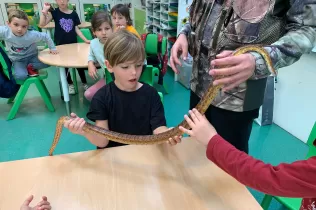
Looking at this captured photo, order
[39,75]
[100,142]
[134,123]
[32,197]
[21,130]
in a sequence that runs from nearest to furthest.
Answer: [32,197] → [100,142] → [134,123] → [21,130] → [39,75]

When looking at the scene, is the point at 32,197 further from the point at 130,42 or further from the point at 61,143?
the point at 61,143

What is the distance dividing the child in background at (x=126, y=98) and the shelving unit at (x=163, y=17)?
3.38 metres

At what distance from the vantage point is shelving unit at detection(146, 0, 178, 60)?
4746 millimetres

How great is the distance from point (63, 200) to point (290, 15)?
3.75 feet

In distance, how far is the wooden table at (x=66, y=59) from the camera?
9.46ft

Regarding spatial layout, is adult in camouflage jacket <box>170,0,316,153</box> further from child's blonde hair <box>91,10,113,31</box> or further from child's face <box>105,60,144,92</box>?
child's blonde hair <box>91,10,113,31</box>

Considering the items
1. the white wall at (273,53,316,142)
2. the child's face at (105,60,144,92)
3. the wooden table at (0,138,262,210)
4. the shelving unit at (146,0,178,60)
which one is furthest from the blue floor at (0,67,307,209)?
the shelving unit at (146,0,178,60)

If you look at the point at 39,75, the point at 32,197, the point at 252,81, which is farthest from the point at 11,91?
the point at 252,81

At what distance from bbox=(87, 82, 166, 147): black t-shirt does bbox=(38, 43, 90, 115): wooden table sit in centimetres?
150

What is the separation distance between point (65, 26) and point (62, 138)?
214cm

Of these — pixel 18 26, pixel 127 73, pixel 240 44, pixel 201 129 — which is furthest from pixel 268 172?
pixel 18 26

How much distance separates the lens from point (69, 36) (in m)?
4.15

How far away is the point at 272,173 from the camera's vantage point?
2.40 feet

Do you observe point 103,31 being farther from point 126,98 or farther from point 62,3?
point 126,98
